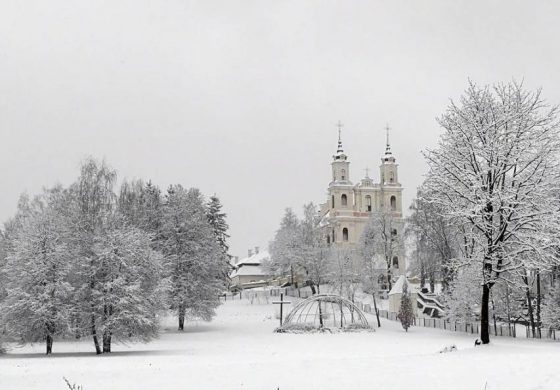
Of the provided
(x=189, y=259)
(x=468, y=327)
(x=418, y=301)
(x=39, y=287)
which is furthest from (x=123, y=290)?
(x=418, y=301)

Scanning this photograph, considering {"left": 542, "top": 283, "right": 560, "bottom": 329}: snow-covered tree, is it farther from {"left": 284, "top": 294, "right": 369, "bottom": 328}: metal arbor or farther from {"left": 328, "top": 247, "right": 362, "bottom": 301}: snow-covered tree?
{"left": 328, "top": 247, "right": 362, "bottom": 301}: snow-covered tree

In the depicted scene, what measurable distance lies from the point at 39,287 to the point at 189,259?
16.0 m

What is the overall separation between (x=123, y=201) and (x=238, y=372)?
26.3 m

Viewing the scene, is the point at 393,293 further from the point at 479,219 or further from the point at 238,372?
the point at 238,372

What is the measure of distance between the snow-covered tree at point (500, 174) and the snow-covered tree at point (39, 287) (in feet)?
57.3

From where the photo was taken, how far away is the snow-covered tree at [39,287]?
29.2m

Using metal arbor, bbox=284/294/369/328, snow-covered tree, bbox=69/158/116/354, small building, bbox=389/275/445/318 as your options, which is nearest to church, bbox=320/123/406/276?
small building, bbox=389/275/445/318

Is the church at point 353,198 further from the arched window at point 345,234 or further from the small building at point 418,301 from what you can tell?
the small building at point 418,301

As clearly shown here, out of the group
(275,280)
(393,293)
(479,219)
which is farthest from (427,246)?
(275,280)

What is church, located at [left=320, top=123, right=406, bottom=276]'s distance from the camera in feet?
300

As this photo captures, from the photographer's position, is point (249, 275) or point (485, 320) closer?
point (485, 320)

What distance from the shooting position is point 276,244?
78.6 meters

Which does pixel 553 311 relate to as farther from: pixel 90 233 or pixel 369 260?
pixel 369 260

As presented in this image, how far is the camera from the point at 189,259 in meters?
45.0
